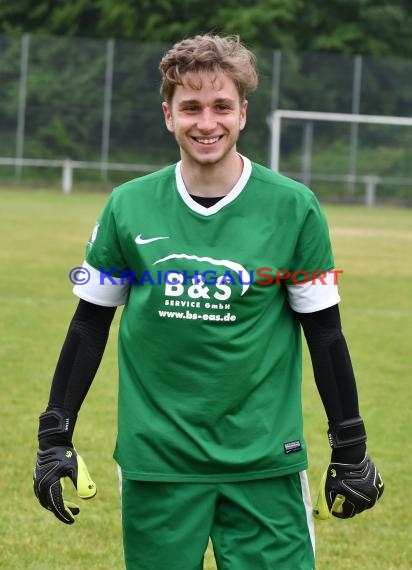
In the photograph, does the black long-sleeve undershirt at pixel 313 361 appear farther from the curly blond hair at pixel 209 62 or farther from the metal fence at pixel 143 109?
the metal fence at pixel 143 109

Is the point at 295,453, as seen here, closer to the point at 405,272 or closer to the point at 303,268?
the point at 303,268

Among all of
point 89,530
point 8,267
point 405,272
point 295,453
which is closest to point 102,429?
point 89,530

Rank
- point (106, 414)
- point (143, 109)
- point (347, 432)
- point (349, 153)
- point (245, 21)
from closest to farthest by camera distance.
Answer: point (347, 432) < point (106, 414) < point (349, 153) < point (143, 109) < point (245, 21)

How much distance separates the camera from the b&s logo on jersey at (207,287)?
3137 mm

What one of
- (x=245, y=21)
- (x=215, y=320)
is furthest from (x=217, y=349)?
(x=245, y=21)

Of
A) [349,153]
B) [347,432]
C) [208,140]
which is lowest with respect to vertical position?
[349,153]

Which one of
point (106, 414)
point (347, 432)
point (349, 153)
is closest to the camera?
point (347, 432)

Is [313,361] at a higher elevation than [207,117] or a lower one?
lower

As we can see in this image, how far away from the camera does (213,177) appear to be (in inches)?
126

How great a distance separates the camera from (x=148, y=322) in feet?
10.5

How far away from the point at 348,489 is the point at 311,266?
0.60 meters

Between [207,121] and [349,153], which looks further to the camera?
[349,153]

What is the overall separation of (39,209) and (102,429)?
19.1 m

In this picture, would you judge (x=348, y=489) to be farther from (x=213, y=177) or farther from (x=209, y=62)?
(x=209, y=62)
